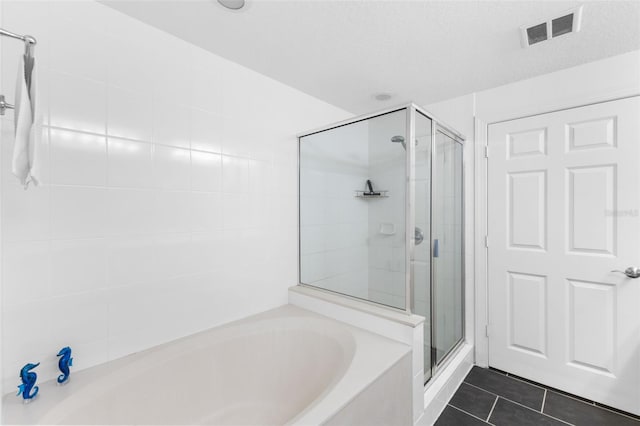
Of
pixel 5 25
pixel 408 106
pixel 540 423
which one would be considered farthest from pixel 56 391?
pixel 540 423

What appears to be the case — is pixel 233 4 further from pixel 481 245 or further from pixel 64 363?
pixel 481 245

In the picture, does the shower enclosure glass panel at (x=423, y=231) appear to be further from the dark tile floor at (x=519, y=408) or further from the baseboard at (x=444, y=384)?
the dark tile floor at (x=519, y=408)

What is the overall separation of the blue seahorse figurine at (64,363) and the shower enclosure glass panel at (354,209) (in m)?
1.42

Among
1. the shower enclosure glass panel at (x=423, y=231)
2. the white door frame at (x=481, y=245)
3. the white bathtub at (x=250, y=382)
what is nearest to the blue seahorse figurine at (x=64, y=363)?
the white bathtub at (x=250, y=382)

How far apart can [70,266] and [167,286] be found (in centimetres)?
→ 43

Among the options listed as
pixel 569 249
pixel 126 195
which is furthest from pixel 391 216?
pixel 126 195

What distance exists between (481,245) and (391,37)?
1735mm

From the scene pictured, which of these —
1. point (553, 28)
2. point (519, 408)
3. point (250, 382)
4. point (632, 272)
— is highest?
point (553, 28)

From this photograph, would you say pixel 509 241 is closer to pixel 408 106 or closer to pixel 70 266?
pixel 408 106

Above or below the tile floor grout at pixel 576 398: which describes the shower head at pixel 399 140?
above

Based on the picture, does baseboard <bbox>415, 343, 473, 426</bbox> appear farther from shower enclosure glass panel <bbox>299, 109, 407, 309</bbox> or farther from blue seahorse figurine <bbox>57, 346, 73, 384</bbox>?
blue seahorse figurine <bbox>57, 346, 73, 384</bbox>

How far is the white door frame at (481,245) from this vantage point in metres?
2.28

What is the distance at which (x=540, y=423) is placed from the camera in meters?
1.65

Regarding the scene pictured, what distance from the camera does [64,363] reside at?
1.17 m
